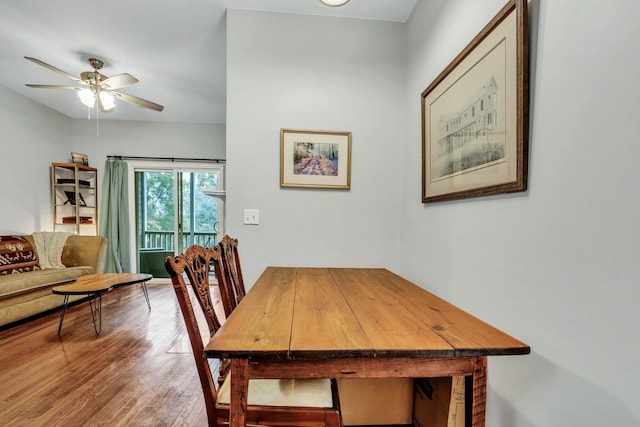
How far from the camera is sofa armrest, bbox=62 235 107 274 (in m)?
3.73

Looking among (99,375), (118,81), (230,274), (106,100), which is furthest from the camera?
(106,100)

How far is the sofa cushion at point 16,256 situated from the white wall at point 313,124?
10.0 ft

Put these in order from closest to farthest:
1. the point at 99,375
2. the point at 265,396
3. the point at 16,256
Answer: the point at 265,396
the point at 99,375
the point at 16,256

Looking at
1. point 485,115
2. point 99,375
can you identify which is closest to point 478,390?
point 485,115

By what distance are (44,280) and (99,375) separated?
193 cm

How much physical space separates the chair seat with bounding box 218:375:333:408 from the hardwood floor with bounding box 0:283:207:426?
34.3 inches

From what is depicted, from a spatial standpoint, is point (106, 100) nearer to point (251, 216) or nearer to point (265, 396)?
point (251, 216)

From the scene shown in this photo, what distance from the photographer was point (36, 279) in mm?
3014

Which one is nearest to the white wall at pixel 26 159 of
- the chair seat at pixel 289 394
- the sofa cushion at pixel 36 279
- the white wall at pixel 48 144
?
the white wall at pixel 48 144

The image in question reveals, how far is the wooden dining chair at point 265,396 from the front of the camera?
88 cm

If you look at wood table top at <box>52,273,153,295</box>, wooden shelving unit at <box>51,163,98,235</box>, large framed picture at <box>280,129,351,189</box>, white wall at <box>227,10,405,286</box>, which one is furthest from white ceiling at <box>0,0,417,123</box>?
wood table top at <box>52,273,153,295</box>

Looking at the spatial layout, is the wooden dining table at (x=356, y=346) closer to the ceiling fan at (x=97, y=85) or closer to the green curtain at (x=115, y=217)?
the ceiling fan at (x=97, y=85)

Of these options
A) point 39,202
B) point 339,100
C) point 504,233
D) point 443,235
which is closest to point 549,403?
point 504,233

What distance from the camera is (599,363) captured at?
2.21ft
